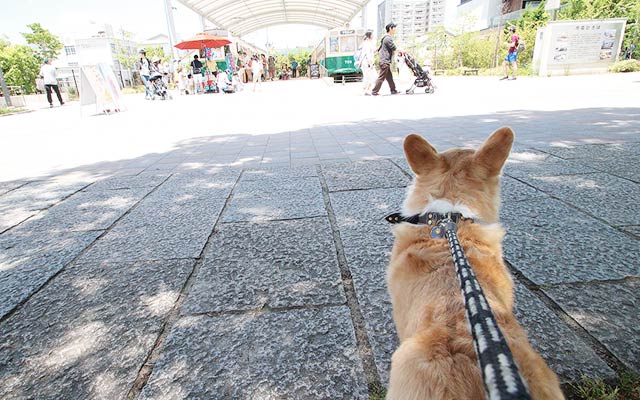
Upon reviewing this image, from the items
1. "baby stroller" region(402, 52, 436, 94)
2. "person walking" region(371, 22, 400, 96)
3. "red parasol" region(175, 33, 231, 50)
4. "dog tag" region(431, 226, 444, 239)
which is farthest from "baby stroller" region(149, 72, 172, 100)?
"dog tag" region(431, 226, 444, 239)

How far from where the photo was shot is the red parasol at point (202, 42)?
69.6ft

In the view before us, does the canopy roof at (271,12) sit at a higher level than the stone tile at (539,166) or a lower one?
higher

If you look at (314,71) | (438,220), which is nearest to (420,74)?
(438,220)

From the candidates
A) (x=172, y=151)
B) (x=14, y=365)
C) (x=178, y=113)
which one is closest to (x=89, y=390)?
(x=14, y=365)

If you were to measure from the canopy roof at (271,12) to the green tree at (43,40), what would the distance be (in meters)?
26.0

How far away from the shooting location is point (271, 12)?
3638 cm

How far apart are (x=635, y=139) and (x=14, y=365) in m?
7.36

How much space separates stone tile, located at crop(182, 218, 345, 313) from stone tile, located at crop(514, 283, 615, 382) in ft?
3.17

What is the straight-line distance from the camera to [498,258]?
58.4 inches

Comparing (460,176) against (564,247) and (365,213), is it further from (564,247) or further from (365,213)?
(365,213)

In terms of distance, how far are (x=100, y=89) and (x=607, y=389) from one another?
51.5 feet

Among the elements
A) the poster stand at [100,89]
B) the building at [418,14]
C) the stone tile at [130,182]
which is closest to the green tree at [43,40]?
the poster stand at [100,89]

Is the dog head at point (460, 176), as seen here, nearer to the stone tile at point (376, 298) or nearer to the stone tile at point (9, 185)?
the stone tile at point (376, 298)

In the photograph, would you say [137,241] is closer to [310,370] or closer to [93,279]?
[93,279]
